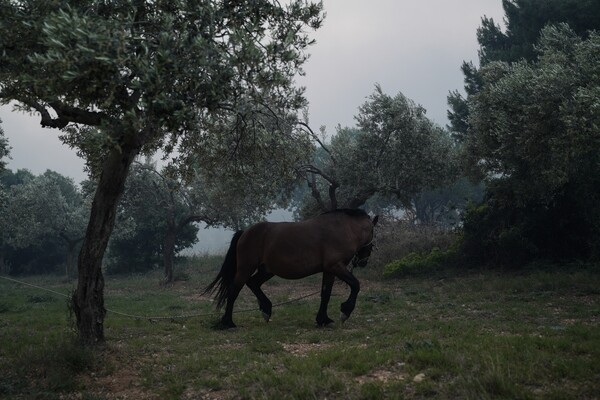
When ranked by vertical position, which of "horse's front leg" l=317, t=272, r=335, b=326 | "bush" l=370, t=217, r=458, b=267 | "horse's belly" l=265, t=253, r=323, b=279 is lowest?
"horse's front leg" l=317, t=272, r=335, b=326

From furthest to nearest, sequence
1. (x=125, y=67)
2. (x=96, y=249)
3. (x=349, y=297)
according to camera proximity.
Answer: (x=349, y=297)
(x=96, y=249)
(x=125, y=67)

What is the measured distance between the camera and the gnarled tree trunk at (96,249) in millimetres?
9711

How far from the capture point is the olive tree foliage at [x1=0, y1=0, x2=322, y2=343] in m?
7.07

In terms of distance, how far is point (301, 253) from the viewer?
13.0 metres

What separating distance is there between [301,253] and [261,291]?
184 cm

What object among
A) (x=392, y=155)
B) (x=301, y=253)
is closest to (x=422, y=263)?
(x=392, y=155)

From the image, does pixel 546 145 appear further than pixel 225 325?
Yes

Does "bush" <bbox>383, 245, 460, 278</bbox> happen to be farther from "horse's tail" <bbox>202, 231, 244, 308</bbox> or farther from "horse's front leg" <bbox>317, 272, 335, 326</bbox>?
"horse's tail" <bbox>202, 231, 244, 308</bbox>

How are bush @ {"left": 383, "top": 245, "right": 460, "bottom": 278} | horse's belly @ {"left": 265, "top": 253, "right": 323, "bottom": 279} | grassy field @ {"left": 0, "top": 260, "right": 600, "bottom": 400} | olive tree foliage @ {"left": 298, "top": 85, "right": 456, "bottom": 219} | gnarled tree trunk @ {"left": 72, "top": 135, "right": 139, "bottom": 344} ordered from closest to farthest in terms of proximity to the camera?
grassy field @ {"left": 0, "top": 260, "right": 600, "bottom": 400} < gnarled tree trunk @ {"left": 72, "top": 135, "right": 139, "bottom": 344} < horse's belly @ {"left": 265, "top": 253, "right": 323, "bottom": 279} < olive tree foliage @ {"left": 298, "top": 85, "right": 456, "bottom": 219} < bush @ {"left": 383, "top": 245, "right": 460, "bottom": 278}

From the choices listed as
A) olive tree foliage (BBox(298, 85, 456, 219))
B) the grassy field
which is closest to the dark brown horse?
the grassy field

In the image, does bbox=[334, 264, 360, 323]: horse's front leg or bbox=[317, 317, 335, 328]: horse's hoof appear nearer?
bbox=[334, 264, 360, 323]: horse's front leg

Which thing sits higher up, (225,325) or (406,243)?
(406,243)

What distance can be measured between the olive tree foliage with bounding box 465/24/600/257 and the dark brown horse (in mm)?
7028

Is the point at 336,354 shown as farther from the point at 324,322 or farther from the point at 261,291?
the point at 261,291
